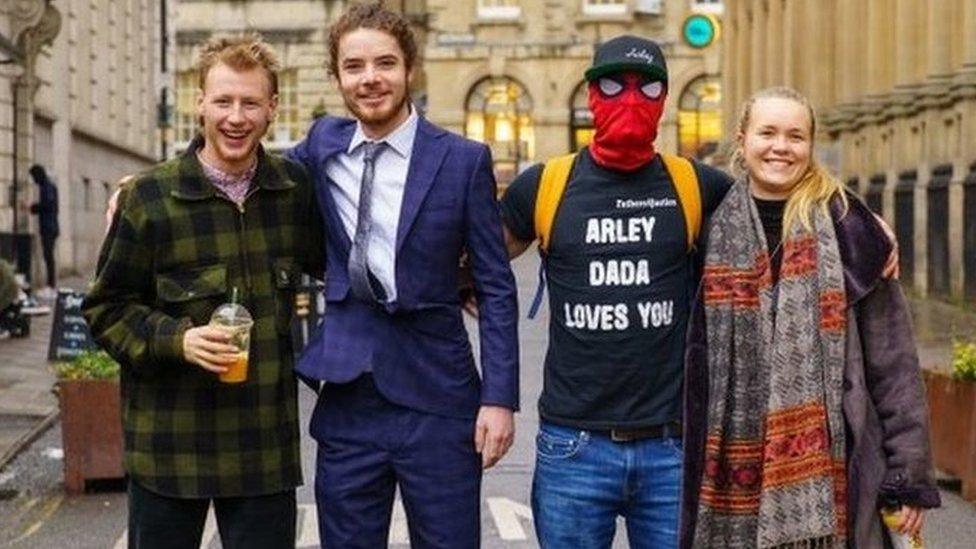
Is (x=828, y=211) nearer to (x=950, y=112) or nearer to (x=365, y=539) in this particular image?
(x=365, y=539)

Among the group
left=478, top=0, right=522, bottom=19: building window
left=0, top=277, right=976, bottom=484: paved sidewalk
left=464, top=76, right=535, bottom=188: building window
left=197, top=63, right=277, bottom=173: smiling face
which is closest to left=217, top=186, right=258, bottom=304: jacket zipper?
left=197, top=63, right=277, bottom=173: smiling face

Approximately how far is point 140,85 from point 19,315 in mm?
30251

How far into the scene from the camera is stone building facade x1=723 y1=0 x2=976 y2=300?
25656 mm

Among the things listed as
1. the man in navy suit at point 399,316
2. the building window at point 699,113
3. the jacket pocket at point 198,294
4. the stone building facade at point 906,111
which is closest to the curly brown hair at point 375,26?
the man in navy suit at point 399,316

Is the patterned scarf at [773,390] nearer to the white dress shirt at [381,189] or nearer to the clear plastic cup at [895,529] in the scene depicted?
the clear plastic cup at [895,529]

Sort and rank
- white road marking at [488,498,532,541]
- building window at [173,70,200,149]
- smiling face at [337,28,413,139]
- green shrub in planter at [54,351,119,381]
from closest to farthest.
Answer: smiling face at [337,28,413,139], white road marking at [488,498,532,541], green shrub in planter at [54,351,119,381], building window at [173,70,200,149]

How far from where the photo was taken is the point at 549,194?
19.3 feet

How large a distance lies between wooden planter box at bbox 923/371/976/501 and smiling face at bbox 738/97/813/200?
5601 mm

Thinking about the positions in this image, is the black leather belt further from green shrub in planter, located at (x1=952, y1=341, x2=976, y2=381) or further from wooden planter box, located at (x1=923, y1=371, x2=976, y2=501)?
green shrub in planter, located at (x1=952, y1=341, x2=976, y2=381)

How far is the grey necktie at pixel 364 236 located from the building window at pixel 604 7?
2349 inches

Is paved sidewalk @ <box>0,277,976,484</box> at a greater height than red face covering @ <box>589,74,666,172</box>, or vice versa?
red face covering @ <box>589,74,666,172</box>

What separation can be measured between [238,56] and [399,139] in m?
0.55

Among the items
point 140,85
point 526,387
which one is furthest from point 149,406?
point 140,85

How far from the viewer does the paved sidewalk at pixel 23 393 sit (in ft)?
45.5
